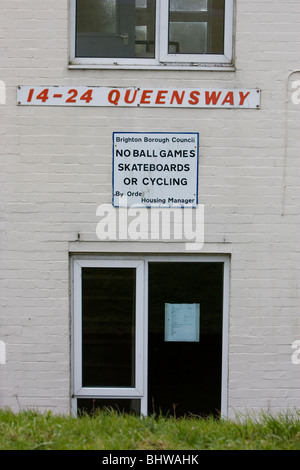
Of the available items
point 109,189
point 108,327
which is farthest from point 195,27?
point 108,327

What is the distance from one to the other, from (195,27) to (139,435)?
3.57m

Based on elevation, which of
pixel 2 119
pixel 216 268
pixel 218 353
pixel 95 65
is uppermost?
pixel 95 65

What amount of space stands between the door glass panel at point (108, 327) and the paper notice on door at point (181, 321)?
333 mm

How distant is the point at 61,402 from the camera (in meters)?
5.38

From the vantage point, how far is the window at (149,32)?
5324 mm

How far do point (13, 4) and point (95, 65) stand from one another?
89 centimetres

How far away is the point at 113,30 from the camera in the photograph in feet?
17.6

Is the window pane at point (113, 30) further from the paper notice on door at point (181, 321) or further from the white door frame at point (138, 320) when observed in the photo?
the paper notice on door at point (181, 321)

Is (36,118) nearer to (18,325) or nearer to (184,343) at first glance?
(18,325)

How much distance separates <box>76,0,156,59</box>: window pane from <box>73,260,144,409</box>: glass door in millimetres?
1931

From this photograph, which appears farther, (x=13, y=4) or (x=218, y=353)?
(x=218, y=353)

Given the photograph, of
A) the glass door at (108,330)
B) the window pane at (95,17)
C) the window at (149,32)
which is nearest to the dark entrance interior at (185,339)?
the glass door at (108,330)

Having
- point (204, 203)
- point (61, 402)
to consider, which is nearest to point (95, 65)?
point (204, 203)

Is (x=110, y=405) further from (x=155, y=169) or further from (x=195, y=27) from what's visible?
(x=195, y=27)
